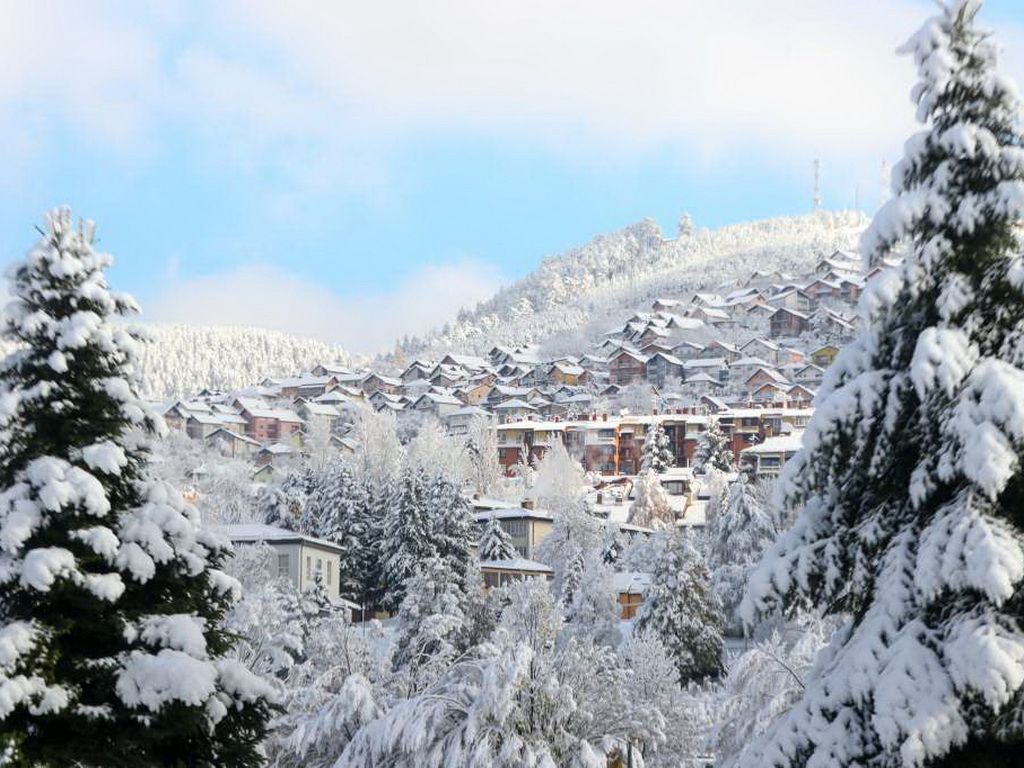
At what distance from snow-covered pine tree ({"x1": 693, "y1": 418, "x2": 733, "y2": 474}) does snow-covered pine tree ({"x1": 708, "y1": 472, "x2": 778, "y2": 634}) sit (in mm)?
30088

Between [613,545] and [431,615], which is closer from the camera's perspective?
[431,615]

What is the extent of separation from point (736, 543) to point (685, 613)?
35.0ft

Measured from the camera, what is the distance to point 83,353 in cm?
1275

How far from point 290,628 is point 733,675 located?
663 inches

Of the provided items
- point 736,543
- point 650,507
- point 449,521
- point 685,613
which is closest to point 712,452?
point 650,507

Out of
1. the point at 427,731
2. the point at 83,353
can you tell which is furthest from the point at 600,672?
the point at 83,353

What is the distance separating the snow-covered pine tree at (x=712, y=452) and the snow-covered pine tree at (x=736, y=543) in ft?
98.7

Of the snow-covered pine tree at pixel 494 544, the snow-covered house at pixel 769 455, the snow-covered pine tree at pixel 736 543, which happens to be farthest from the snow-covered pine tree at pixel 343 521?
the snow-covered house at pixel 769 455

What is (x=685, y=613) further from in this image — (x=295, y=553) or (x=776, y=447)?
(x=776, y=447)

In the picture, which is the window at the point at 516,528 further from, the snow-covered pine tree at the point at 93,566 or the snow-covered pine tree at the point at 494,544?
the snow-covered pine tree at the point at 93,566

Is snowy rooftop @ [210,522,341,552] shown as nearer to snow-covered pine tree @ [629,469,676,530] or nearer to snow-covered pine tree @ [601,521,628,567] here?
snow-covered pine tree @ [601,521,628,567]

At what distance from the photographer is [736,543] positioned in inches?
2111

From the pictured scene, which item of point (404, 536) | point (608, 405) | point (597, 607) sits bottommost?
point (597, 607)

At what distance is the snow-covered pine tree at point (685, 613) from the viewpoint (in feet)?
142
